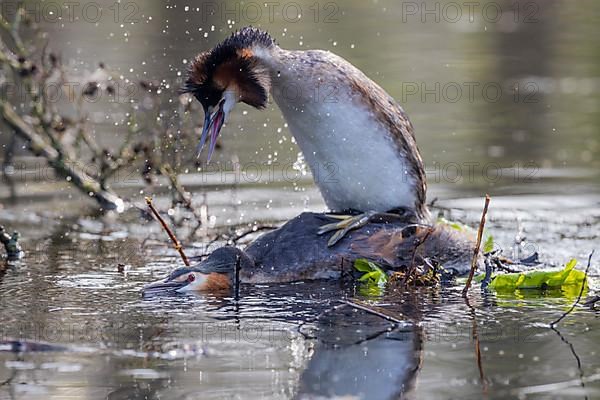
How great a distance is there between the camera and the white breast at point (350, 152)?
7066 mm

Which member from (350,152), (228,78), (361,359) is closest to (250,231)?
(350,152)

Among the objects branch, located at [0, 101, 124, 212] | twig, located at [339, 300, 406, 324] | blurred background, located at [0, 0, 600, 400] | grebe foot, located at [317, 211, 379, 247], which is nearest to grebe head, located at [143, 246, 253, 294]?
blurred background, located at [0, 0, 600, 400]

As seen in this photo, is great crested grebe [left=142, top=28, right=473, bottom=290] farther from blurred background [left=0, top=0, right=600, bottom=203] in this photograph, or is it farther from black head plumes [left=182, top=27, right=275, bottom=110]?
blurred background [left=0, top=0, right=600, bottom=203]

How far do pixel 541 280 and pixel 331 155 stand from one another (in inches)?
54.0

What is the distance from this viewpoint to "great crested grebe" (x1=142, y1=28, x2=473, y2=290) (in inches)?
272

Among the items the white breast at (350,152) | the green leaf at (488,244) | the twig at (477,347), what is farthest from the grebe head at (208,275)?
the green leaf at (488,244)

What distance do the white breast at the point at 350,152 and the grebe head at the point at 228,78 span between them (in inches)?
6.3

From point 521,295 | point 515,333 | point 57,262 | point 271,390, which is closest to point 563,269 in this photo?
point 521,295

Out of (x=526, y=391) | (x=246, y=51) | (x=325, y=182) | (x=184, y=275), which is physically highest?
(x=246, y=51)

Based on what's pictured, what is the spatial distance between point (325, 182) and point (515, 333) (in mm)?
2052

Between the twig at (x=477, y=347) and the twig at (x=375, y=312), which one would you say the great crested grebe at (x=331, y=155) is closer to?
the twig at (x=477, y=347)

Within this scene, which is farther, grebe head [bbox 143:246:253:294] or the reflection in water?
grebe head [bbox 143:246:253:294]

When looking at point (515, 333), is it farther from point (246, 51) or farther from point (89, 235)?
point (89, 235)

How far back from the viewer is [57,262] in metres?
7.55
